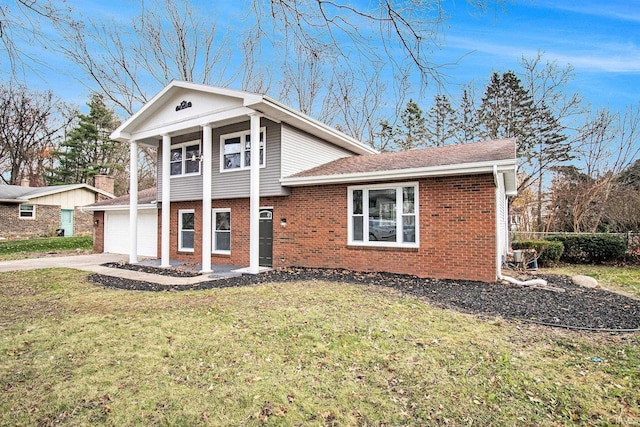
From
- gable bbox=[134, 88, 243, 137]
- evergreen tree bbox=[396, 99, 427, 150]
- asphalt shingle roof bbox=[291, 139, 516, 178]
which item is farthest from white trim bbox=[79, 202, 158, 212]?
evergreen tree bbox=[396, 99, 427, 150]

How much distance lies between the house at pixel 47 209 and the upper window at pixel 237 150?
18688mm

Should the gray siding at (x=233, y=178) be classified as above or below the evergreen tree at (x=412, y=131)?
below

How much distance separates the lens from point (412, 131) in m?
27.4

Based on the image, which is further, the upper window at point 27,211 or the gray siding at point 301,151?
the upper window at point 27,211

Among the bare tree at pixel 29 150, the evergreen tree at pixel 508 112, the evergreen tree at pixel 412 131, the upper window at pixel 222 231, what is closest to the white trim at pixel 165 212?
the upper window at pixel 222 231

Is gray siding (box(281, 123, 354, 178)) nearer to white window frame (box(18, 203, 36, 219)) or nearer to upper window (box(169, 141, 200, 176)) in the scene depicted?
upper window (box(169, 141, 200, 176))

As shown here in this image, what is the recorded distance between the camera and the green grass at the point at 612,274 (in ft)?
28.8

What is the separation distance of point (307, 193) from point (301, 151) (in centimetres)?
178

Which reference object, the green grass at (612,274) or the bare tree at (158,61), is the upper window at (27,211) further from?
the green grass at (612,274)

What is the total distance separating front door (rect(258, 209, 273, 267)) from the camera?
1227cm

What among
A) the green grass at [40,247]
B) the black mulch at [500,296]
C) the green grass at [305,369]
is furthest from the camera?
the green grass at [40,247]

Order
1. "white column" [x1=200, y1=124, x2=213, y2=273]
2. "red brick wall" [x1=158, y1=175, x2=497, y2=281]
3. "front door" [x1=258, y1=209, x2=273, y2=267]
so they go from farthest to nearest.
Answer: "front door" [x1=258, y1=209, x2=273, y2=267] < "white column" [x1=200, y1=124, x2=213, y2=273] < "red brick wall" [x1=158, y1=175, x2=497, y2=281]

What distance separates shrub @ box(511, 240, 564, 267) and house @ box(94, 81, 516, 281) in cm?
220

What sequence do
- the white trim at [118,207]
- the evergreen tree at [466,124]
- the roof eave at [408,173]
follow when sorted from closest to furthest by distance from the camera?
the roof eave at [408,173] → the white trim at [118,207] → the evergreen tree at [466,124]
